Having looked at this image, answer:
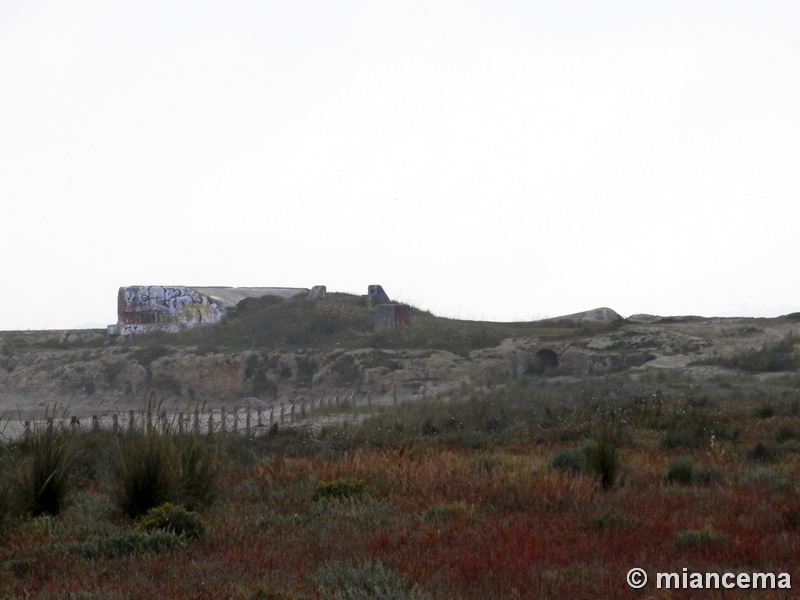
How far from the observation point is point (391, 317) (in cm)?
4569

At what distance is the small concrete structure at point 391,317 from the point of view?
149 ft

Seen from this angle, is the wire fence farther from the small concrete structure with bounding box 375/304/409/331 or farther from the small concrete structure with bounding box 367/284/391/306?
the small concrete structure with bounding box 367/284/391/306

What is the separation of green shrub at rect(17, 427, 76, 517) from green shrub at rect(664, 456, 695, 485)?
6482 millimetres

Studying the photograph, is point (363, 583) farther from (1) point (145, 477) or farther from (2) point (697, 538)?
(1) point (145, 477)

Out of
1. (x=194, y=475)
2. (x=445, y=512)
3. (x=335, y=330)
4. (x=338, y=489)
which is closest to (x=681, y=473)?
(x=445, y=512)

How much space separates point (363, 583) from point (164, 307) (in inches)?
2065

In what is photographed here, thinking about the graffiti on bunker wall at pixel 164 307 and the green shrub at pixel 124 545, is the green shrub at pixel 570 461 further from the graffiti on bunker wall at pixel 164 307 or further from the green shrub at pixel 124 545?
the graffiti on bunker wall at pixel 164 307

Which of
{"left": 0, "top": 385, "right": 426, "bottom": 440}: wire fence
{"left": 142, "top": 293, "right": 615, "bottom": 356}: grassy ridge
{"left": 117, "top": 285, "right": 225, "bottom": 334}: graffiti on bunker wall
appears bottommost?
{"left": 0, "top": 385, "right": 426, "bottom": 440}: wire fence

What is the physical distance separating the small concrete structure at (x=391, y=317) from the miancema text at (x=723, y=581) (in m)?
39.8

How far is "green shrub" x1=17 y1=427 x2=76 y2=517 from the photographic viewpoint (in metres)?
8.33

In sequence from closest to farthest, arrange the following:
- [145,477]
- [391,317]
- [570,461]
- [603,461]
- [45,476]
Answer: [145,477]
[45,476]
[603,461]
[570,461]
[391,317]

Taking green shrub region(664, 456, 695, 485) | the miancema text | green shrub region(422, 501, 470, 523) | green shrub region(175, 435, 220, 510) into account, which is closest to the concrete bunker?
green shrub region(664, 456, 695, 485)

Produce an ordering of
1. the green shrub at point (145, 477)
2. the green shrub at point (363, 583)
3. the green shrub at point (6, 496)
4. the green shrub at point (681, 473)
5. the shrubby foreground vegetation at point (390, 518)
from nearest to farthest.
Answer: the green shrub at point (363, 583) < the shrubby foreground vegetation at point (390, 518) < the green shrub at point (6, 496) < the green shrub at point (145, 477) < the green shrub at point (681, 473)

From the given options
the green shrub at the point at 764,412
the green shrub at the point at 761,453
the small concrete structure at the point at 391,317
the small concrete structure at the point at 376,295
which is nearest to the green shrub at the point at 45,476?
the green shrub at the point at 761,453
